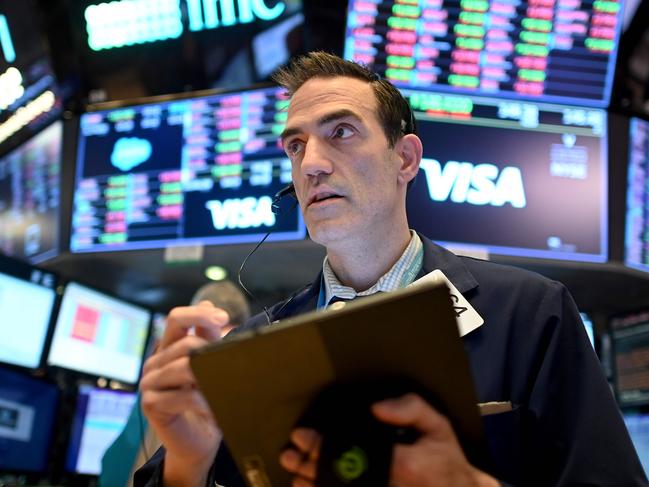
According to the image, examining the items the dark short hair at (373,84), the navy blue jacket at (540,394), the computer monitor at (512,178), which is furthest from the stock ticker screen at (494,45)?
the navy blue jacket at (540,394)

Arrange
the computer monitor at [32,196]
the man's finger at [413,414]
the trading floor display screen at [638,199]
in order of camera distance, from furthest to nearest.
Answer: the computer monitor at [32,196] < the trading floor display screen at [638,199] < the man's finger at [413,414]

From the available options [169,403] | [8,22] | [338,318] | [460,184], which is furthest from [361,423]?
[8,22]

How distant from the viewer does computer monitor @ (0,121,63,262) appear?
3752mm

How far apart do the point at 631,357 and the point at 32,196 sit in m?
3.02

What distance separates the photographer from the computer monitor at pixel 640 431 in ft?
10.6

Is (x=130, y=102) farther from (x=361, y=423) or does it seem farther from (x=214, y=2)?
(x=361, y=423)

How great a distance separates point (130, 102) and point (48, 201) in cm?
65

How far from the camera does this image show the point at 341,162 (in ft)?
4.81

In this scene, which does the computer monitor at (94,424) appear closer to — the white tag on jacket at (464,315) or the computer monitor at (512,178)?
the computer monitor at (512,178)

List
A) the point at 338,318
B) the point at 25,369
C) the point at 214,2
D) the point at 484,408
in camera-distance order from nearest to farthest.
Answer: the point at 338,318 < the point at 484,408 < the point at 25,369 < the point at 214,2

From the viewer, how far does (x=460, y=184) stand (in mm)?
3213

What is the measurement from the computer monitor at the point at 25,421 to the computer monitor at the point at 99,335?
15cm

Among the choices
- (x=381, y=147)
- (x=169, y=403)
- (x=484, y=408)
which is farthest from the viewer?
(x=381, y=147)

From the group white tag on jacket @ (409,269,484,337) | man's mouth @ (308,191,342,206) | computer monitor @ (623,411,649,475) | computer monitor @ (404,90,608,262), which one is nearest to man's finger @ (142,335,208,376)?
white tag on jacket @ (409,269,484,337)
